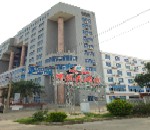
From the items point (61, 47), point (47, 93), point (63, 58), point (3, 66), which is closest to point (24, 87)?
point (47, 93)

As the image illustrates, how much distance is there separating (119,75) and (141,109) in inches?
1725

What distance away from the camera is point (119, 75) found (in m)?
62.6

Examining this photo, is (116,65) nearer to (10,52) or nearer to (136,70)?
(136,70)

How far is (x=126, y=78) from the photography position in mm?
63781

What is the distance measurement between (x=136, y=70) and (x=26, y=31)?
50976 mm

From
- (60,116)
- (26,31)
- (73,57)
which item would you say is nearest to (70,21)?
(73,57)

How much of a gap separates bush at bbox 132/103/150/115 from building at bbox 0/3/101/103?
3600 cm

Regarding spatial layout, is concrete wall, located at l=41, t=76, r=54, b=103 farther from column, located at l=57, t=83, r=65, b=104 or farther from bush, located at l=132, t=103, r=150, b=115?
bush, located at l=132, t=103, r=150, b=115

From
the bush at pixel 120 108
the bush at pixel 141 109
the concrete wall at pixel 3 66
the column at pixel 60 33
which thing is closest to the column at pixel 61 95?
the column at pixel 60 33

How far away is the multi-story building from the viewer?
5975cm

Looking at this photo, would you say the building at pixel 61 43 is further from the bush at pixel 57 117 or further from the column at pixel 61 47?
the bush at pixel 57 117

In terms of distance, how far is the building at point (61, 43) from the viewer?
58.9 metres

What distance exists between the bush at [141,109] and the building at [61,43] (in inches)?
1417

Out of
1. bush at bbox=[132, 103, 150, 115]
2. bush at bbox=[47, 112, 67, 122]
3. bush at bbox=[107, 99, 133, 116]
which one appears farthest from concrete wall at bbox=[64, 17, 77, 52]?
bush at bbox=[47, 112, 67, 122]
